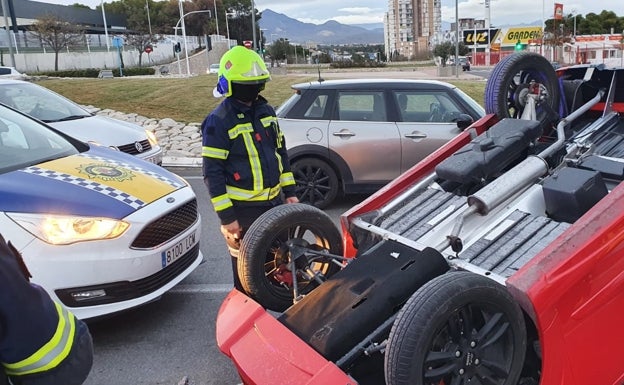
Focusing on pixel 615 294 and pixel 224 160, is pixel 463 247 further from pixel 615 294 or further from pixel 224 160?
pixel 224 160

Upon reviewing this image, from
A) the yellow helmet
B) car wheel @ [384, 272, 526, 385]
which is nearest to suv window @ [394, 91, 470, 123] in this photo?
the yellow helmet

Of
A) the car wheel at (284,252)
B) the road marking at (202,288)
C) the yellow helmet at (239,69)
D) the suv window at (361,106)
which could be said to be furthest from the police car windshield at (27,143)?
the suv window at (361,106)

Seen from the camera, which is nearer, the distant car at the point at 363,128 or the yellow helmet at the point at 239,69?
the yellow helmet at the point at 239,69

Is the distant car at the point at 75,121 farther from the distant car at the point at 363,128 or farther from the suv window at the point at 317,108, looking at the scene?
the suv window at the point at 317,108

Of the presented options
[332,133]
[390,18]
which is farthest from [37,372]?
[390,18]

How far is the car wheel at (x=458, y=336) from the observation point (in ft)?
6.55

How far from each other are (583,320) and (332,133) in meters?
4.62

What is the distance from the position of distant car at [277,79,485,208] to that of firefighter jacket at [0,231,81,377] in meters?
5.41

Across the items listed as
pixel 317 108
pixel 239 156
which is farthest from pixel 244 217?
pixel 317 108

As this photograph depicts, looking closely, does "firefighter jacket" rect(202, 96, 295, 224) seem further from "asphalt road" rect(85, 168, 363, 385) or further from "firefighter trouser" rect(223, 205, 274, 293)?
"asphalt road" rect(85, 168, 363, 385)

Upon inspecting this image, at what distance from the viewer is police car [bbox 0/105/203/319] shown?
3.32m

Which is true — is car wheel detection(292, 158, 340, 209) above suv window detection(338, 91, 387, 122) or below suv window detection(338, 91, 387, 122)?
below

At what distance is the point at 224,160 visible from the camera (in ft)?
10.4

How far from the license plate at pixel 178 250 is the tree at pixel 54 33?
45475mm
